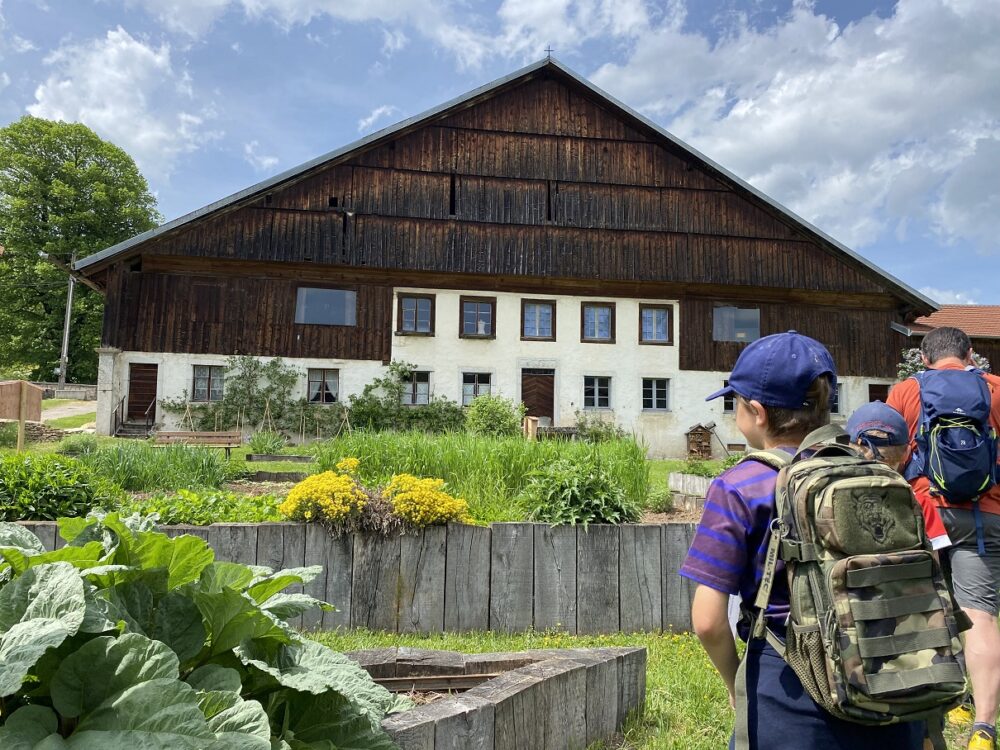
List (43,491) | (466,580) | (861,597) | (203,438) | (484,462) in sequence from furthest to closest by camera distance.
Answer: (203,438)
(484,462)
(43,491)
(466,580)
(861,597)

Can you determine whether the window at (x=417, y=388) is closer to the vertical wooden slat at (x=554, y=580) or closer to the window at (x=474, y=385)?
the window at (x=474, y=385)

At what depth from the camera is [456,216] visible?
24.1m

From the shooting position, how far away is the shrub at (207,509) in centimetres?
550

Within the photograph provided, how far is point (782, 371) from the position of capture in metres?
2.07

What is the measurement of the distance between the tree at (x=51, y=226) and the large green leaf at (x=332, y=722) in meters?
42.2

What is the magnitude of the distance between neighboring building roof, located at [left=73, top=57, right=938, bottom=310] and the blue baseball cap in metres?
22.9

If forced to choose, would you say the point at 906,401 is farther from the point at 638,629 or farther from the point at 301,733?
the point at 301,733

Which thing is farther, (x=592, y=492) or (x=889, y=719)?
(x=592, y=492)

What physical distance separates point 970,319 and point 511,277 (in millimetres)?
22850

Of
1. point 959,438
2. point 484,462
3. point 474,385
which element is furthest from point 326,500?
point 474,385

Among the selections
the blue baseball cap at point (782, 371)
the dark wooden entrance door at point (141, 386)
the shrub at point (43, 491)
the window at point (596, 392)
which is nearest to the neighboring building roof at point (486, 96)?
the dark wooden entrance door at point (141, 386)

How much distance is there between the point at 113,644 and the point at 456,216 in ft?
76.4

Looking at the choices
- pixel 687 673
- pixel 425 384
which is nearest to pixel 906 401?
pixel 687 673

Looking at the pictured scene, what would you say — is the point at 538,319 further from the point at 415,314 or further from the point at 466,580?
the point at 466,580
